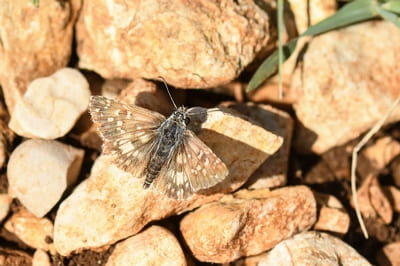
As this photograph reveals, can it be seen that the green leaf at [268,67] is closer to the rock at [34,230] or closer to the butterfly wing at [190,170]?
the butterfly wing at [190,170]

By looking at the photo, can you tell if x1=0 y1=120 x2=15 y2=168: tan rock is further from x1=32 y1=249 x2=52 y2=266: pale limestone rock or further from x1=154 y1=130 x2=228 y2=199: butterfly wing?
x1=154 y1=130 x2=228 y2=199: butterfly wing

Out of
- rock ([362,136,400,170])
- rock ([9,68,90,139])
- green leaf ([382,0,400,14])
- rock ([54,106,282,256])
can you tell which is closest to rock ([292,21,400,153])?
rock ([362,136,400,170])

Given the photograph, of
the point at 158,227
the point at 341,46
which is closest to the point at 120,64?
the point at 158,227

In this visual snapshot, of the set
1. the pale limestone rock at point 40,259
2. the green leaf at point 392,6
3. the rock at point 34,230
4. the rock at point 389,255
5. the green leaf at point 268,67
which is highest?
the green leaf at point 392,6

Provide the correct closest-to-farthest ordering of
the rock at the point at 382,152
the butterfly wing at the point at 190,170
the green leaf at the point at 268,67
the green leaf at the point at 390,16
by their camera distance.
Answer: the butterfly wing at the point at 190,170 < the green leaf at the point at 390,16 < the green leaf at the point at 268,67 < the rock at the point at 382,152

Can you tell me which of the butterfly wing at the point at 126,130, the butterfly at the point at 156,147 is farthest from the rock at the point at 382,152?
the butterfly wing at the point at 126,130

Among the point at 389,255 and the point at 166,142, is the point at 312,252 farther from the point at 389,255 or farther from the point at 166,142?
the point at 166,142
